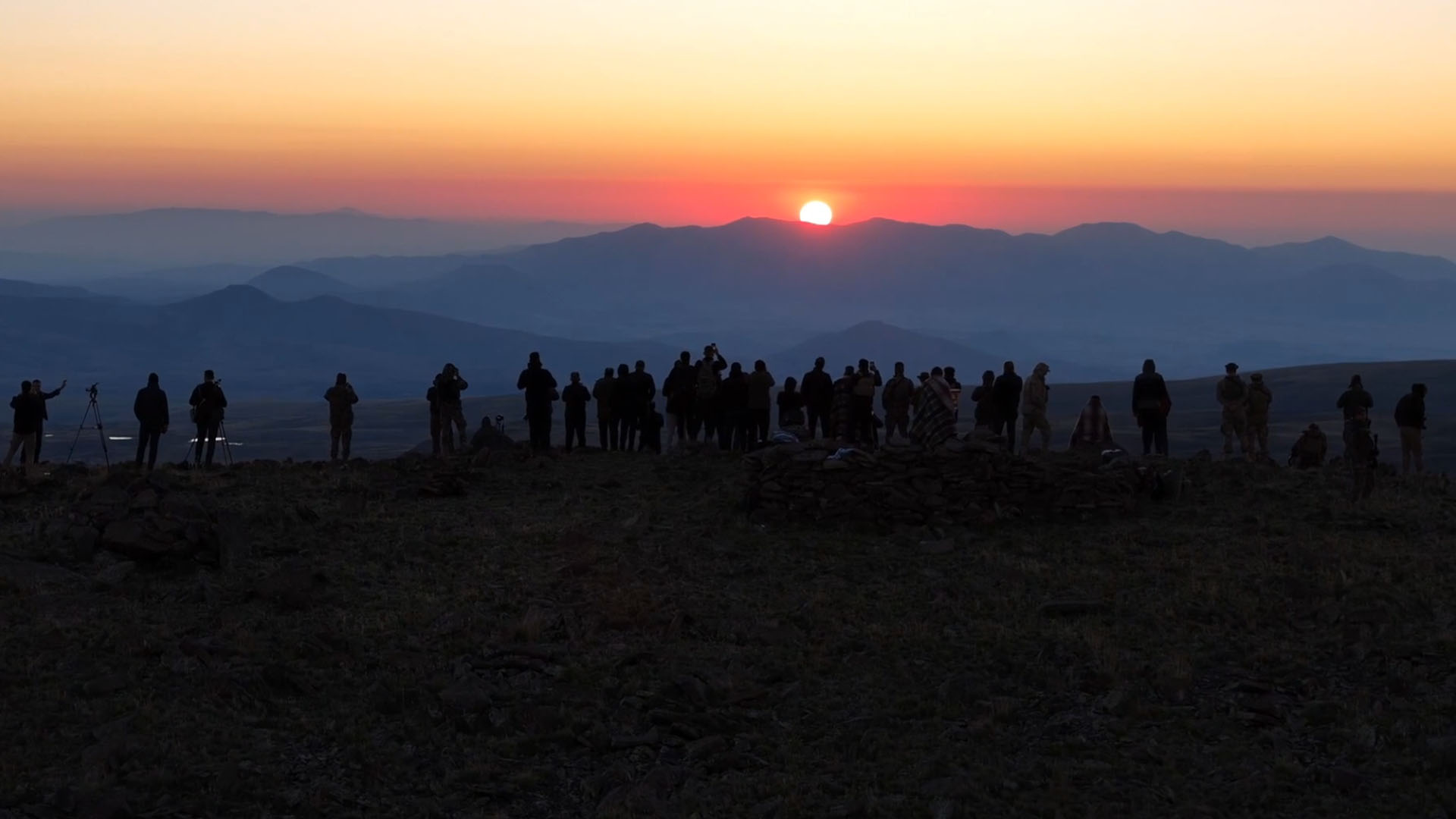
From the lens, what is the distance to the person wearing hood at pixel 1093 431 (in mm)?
22766

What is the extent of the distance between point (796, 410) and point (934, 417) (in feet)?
12.1

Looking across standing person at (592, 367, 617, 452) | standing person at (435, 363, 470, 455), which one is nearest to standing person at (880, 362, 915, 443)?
standing person at (592, 367, 617, 452)

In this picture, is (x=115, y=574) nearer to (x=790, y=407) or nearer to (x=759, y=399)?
(x=759, y=399)

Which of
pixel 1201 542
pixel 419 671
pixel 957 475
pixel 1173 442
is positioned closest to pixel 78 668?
pixel 419 671

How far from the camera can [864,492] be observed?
62.8ft

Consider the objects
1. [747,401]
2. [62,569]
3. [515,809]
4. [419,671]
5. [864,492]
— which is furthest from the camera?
[747,401]

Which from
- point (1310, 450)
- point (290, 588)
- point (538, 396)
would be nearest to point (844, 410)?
point (538, 396)

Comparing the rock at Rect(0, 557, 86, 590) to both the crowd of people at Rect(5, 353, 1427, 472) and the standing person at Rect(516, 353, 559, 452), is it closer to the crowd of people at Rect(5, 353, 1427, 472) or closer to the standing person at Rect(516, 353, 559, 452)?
the crowd of people at Rect(5, 353, 1427, 472)

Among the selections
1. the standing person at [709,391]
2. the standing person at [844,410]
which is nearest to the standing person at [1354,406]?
the standing person at [844,410]

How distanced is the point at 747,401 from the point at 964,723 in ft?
42.5

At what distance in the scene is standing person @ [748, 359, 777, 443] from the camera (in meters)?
23.8

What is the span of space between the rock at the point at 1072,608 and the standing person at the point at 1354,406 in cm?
736

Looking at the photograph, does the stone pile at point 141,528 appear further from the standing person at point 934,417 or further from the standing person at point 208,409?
the standing person at point 934,417

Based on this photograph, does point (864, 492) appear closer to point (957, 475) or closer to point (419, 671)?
point (957, 475)
